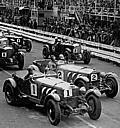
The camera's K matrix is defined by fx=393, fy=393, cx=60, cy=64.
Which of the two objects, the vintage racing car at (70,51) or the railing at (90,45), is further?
the railing at (90,45)

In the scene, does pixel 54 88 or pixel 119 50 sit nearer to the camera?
pixel 54 88

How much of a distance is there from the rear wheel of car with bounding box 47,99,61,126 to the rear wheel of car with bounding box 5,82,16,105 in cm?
192

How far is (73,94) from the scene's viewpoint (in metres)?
10.3

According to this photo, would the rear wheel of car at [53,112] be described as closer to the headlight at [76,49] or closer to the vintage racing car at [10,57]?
the vintage racing car at [10,57]

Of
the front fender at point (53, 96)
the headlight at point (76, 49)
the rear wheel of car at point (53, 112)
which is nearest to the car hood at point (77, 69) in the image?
the front fender at point (53, 96)

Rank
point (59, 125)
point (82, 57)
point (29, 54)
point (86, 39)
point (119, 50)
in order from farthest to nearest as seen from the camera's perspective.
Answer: point (86, 39)
point (29, 54)
point (119, 50)
point (82, 57)
point (59, 125)

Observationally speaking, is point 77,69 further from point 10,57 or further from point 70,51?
point 70,51

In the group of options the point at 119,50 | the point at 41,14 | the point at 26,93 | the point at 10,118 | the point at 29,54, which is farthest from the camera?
the point at 41,14

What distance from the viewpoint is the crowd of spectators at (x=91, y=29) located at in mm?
26141

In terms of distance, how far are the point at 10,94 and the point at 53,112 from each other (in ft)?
7.65

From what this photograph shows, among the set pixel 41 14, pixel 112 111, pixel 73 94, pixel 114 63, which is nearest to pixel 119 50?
pixel 114 63

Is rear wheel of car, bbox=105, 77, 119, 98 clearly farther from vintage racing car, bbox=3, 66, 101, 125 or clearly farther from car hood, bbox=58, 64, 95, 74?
vintage racing car, bbox=3, 66, 101, 125

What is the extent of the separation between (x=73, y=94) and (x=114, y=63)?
37.7 feet

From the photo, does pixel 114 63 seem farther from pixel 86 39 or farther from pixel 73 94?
pixel 73 94
